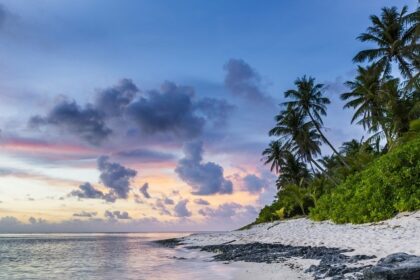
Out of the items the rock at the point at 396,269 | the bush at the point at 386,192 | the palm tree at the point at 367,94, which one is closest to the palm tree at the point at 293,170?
the palm tree at the point at 367,94

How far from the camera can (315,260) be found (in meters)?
11.9

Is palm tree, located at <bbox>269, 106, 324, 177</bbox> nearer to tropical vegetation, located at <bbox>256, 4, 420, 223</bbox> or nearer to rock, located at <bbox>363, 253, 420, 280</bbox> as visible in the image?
tropical vegetation, located at <bbox>256, 4, 420, 223</bbox>

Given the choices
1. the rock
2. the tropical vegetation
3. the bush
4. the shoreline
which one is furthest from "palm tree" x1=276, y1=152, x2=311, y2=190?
the rock

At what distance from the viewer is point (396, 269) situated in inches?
255

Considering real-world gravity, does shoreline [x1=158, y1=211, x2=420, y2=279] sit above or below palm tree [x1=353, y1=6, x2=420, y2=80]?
below

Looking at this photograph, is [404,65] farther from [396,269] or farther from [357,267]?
[396,269]

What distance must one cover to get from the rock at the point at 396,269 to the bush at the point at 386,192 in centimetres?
1150

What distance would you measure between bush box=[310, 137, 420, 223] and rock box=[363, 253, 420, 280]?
453 inches

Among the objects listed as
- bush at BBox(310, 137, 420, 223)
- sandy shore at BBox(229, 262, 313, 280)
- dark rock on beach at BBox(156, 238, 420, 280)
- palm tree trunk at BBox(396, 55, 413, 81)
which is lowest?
sandy shore at BBox(229, 262, 313, 280)

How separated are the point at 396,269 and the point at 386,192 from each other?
14.0m

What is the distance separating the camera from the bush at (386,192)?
18.1m

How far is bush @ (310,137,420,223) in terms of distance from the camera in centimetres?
1809

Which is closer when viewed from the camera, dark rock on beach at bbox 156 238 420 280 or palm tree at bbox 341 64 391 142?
dark rock on beach at bbox 156 238 420 280

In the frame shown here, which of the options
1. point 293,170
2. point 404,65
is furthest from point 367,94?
point 293,170
